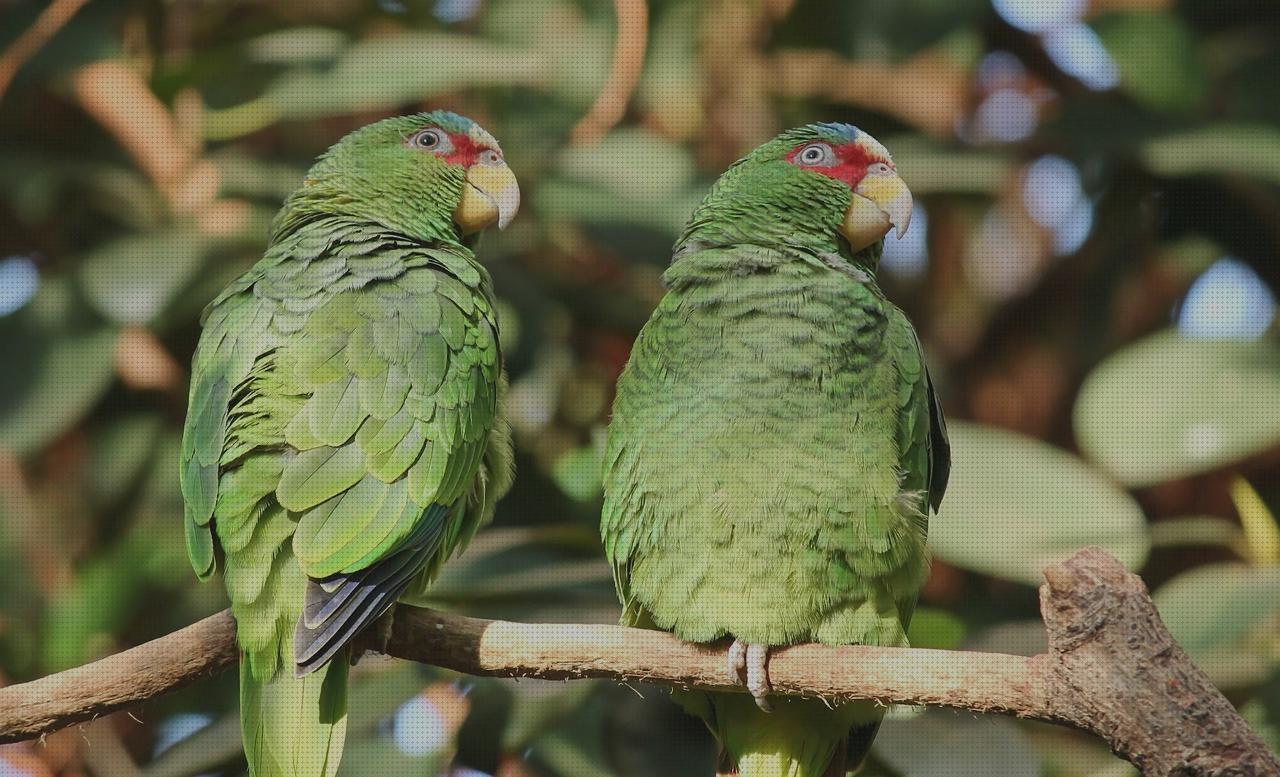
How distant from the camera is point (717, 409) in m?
2.05

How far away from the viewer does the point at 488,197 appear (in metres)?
2.48

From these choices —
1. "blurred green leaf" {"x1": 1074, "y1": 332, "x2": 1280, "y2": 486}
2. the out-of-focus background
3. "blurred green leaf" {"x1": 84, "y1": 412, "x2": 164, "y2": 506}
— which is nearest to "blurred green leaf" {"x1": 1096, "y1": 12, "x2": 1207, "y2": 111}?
the out-of-focus background

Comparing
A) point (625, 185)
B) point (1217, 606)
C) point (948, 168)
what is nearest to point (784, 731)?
point (1217, 606)

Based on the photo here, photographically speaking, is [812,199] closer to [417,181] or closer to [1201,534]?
[417,181]

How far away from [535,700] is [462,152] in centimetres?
111

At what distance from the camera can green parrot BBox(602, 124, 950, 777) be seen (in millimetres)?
1985

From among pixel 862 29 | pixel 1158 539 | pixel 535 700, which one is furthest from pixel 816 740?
pixel 862 29

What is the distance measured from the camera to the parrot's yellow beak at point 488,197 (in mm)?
2477

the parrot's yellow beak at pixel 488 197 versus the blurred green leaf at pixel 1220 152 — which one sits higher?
the blurred green leaf at pixel 1220 152

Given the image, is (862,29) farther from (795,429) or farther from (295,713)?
(295,713)

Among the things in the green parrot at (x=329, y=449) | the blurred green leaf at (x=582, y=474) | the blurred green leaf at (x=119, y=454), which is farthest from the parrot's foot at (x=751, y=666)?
the blurred green leaf at (x=119, y=454)

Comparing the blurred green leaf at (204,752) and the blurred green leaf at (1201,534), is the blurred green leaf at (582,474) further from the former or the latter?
the blurred green leaf at (1201,534)

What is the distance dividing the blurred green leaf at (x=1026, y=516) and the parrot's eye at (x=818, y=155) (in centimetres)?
68

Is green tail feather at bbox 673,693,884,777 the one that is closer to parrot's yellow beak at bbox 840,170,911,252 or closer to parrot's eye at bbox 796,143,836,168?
parrot's yellow beak at bbox 840,170,911,252
